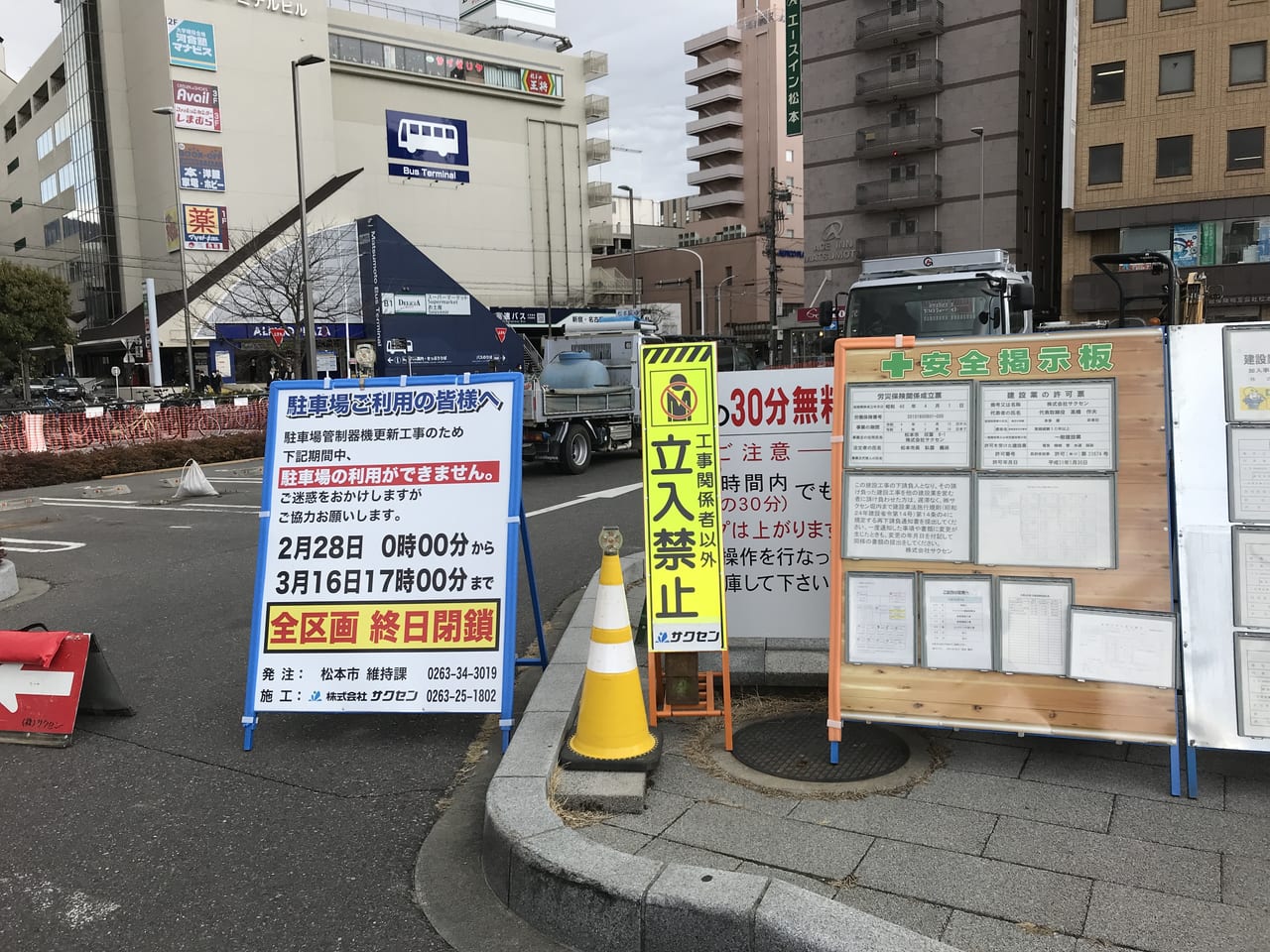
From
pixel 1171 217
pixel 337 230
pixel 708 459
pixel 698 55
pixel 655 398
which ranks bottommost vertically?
pixel 708 459

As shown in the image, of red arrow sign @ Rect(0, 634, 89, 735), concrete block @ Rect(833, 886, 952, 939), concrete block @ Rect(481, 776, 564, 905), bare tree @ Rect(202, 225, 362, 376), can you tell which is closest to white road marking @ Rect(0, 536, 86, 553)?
red arrow sign @ Rect(0, 634, 89, 735)

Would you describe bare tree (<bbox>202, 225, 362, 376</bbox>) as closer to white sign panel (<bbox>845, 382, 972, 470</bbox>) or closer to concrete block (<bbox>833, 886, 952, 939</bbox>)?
white sign panel (<bbox>845, 382, 972, 470</bbox>)

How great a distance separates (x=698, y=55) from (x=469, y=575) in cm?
9334

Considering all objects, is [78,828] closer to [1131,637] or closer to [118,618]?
[118,618]

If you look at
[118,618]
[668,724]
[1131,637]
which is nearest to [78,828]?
[668,724]

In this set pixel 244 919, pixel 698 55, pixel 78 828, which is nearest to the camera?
pixel 244 919

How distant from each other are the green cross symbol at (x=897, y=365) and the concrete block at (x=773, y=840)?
194 centimetres

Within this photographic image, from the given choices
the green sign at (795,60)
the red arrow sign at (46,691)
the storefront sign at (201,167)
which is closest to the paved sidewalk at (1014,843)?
the red arrow sign at (46,691)

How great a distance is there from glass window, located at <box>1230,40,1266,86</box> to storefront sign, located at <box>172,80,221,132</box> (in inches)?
1753

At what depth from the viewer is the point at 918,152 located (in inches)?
1881

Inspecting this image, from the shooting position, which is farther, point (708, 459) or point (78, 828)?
point (708, 459)

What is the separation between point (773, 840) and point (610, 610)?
1169mm

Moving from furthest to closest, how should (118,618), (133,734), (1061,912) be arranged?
(118,618)
(133,734)
(1061,912)

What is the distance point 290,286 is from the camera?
3897 cm
